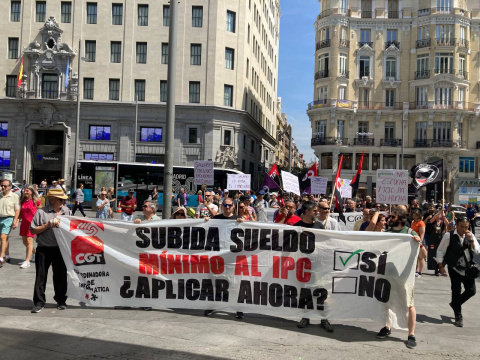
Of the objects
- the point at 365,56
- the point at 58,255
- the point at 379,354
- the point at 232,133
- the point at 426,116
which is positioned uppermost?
the point at 365,56

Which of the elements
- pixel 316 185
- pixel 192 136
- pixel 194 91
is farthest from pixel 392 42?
pixel 316 185

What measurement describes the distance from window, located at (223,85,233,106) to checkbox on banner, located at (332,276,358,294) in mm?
33941

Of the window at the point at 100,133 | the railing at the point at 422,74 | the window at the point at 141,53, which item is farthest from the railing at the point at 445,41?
the window at the point at 100,133

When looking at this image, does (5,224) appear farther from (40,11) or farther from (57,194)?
(40,11)

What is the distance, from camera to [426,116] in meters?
47.7

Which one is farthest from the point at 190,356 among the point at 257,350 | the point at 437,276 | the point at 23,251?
the point at 23,251

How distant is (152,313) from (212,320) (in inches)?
38.0

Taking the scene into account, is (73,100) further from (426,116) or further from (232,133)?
(426,116)

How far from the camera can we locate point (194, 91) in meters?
38.8

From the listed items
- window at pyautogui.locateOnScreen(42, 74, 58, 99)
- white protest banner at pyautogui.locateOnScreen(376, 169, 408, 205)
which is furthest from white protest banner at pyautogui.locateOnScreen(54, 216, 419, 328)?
window at pyautogui.locateOnScreen(42, 74, 58, 99)

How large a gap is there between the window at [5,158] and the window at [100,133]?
287 inches

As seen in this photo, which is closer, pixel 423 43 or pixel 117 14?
pixel 117 14

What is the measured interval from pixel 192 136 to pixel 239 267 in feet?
106

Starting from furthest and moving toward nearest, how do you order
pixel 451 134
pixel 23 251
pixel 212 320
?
1. pixel 451 134
2. pixel 23 251
3. pixel 212 320
